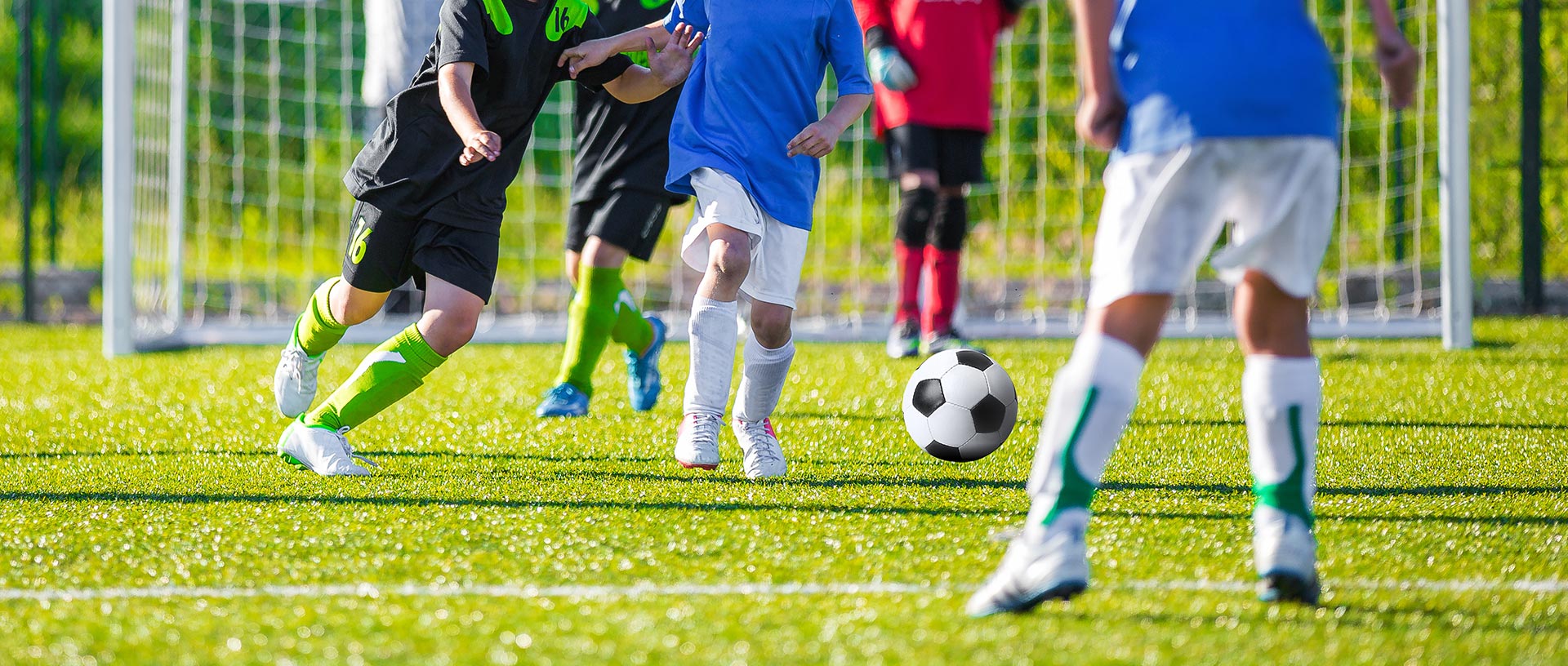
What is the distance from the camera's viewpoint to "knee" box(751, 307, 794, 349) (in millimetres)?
3305

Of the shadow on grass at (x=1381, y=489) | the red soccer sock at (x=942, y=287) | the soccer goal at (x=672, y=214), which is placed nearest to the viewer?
the shadow on grass at (x=1381, y=489)

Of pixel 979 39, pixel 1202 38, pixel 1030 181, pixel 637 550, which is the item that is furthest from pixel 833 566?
pixel 1030 181

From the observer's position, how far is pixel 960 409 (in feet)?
11.4

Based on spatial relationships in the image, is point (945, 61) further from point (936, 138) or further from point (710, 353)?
point (710, 353)

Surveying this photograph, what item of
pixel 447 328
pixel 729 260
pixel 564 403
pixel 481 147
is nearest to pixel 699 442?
pixel 729 260

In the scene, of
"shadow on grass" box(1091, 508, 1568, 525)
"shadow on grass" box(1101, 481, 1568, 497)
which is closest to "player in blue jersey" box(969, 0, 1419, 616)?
"shadow on grass" box(1091, 508, 1568, 525)

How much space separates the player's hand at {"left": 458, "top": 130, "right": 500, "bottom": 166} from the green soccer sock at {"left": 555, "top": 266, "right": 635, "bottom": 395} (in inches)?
55.5

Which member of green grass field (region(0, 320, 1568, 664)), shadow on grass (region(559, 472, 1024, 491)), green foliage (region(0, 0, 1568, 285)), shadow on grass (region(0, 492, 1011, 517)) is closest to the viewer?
green grass field (region(0, 320, 1568, 664))

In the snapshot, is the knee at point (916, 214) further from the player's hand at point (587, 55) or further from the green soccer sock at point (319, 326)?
the green soccer sock at point (319, 326)

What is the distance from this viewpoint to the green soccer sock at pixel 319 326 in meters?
3.48

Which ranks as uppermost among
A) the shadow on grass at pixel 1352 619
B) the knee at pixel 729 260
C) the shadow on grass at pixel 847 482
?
the knee at pixel 729 260

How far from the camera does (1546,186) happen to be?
24.2 ft

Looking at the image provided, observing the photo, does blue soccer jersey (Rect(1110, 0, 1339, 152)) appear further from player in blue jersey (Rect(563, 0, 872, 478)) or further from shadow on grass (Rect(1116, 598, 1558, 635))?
player in blue jersey (Rect(563, 0, 872, 478))

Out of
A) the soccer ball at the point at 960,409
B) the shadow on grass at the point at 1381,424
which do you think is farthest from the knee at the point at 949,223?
the soccer ball at the point at 960,409
